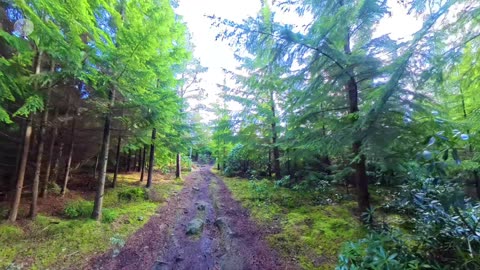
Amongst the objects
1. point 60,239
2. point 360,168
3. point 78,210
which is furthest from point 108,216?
point 360,168

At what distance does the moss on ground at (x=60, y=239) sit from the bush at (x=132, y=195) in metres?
2.28

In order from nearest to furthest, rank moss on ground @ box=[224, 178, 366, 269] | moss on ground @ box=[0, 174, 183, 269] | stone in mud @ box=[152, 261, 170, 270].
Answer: moss on ground @ box=[0, 174, 183, 269]
stone in mud @ box=[152, 261, 170, 270]
moss on ground @ box=[224, 178, 366, 269]

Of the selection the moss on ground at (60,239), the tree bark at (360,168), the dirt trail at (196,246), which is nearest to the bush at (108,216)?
the moss on ground at (60,239)

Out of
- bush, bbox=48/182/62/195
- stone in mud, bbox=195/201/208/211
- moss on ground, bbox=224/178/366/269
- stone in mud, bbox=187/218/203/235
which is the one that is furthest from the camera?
stone in mud, bbox=195/201/208/211

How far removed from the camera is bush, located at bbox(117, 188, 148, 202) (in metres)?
9.66

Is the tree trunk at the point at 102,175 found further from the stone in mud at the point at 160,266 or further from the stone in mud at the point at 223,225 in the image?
the stone in mud at the point at 223,225

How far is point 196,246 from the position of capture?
19.5 feet

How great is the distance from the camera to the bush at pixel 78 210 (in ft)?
22.6

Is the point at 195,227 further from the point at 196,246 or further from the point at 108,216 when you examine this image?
the point at 108,216

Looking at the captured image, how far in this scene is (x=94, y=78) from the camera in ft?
18.1

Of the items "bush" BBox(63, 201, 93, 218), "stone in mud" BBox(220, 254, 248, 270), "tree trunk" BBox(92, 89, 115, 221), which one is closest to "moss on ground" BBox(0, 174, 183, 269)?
"bush" BBox(63, 201, 93, 218)

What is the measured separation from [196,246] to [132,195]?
5.41 m

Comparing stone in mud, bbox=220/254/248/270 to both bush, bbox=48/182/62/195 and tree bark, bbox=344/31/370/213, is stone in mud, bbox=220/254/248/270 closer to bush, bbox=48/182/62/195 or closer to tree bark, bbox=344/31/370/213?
tree bark, bbox=344/31/370/213

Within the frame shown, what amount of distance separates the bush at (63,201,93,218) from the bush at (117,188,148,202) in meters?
2.12
